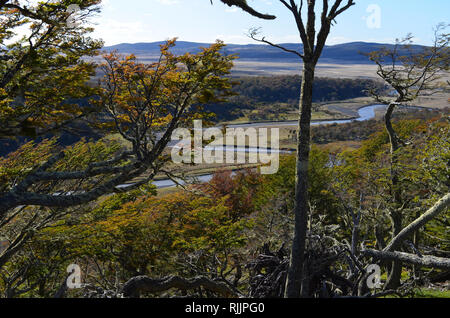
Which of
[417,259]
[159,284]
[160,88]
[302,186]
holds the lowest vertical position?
[159,284]

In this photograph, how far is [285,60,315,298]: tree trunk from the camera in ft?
20.9

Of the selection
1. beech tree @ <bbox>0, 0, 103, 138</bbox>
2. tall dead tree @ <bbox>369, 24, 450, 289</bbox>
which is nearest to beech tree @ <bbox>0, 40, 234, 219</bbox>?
beech tree @ <bbox>0, 0, 103, 138</bbox>

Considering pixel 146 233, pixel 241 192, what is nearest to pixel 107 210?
pixel 146 233

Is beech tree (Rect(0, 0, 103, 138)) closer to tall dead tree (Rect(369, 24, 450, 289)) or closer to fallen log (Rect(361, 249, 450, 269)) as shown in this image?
fallen log (Rect(361, 249, 450, 269))

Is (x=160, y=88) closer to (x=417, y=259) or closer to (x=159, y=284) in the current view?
(x=159, y=284)

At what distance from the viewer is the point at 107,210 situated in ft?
51.5

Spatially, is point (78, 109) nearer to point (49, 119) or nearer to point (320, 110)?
point (49, 119)

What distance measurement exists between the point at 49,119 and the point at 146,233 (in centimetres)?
805

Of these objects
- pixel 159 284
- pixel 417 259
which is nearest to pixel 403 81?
pixel 417 259

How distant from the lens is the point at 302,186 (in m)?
6.50

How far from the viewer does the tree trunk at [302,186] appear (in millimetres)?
6359

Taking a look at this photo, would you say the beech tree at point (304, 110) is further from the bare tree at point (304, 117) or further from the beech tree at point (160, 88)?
the beech tree at point (160, 88)

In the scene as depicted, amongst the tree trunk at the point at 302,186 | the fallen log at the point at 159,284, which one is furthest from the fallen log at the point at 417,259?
the fallen log at the point at 159,284
